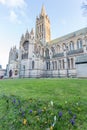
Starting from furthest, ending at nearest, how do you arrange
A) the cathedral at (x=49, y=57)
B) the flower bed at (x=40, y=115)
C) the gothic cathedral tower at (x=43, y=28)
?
the gothic cathedral tower at (x=43, y=28) < the cathedral at (x=49, y=57) < the flower bed at (x=40, y=115)

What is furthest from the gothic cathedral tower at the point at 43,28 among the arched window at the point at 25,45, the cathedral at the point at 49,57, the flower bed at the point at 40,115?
the flower bed at the point at 40,115

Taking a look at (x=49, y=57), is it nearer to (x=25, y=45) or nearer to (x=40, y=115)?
(x=25, y=45)

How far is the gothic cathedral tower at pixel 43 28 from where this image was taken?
266 feet

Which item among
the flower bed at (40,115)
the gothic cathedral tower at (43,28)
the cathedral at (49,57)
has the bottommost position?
the flower bed at (40,115)

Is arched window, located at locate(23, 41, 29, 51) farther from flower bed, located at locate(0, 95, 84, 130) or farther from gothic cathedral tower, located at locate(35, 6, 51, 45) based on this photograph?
flower bed, located at locate(0, 95, 84, 130)

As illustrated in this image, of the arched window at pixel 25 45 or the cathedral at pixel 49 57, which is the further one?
the arched window at pixel 25 45

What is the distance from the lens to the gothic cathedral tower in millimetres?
81106

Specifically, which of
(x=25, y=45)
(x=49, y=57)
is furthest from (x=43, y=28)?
(x=49, y=57)

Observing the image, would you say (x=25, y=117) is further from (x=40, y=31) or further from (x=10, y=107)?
(x=40, y=31)

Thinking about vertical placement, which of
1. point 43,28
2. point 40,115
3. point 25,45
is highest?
point 43,28

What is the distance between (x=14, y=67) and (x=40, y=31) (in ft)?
113

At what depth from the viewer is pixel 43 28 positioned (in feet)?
273

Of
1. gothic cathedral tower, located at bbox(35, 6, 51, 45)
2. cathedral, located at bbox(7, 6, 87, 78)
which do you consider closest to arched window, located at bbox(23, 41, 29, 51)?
cathedral, located at bbox(7, 6, 87, 78)

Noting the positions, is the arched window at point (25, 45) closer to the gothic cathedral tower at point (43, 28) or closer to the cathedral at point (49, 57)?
the cathedral at point (49, 57)
